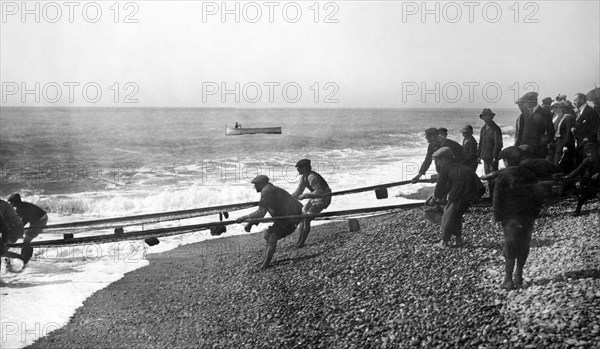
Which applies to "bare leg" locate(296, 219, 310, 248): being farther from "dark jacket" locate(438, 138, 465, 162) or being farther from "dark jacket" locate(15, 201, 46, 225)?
"dark jacket" locate(15, 201, 46, 225)

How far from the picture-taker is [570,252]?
749 cm

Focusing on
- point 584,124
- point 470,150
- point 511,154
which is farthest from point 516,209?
point 584,124

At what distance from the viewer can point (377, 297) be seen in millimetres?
7766

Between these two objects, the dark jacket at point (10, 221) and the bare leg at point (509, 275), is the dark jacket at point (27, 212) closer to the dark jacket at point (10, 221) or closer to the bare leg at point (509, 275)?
the dark jacket at point (10, 221)

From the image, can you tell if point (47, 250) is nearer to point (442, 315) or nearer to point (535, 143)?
point (442, 315)

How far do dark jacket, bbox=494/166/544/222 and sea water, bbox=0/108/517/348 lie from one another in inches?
313

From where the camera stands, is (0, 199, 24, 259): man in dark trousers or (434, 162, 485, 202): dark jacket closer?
(434, 162, 485, 202): dark jacket

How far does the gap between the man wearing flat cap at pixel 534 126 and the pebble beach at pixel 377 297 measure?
4.39ft

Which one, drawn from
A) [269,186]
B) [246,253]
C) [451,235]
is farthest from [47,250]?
[451,235]

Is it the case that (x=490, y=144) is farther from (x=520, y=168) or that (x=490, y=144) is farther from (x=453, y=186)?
(x=520, y=168)

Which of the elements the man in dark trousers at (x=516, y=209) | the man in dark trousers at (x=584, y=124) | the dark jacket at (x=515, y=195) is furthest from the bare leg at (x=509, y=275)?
the man in dark trousers at (x=584, y=124)

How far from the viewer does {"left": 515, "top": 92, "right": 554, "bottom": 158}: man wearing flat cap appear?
1042cm

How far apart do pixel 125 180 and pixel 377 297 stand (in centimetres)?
2810

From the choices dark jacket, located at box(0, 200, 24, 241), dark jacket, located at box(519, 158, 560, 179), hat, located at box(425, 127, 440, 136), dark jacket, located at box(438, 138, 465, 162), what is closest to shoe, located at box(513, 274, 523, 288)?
dark jacket, located at box(519, 158, 560, 179)
